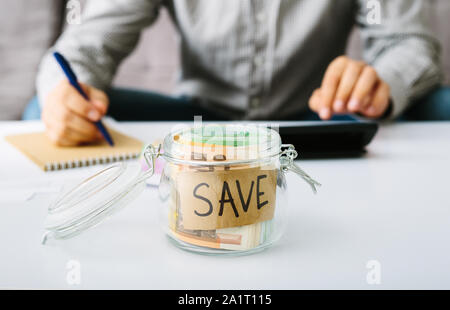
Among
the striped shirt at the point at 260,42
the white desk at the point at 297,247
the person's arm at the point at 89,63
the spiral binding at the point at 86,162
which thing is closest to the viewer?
the white desk at the point at 297,247

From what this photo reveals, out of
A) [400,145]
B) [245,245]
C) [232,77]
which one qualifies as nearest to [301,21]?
[232,77]

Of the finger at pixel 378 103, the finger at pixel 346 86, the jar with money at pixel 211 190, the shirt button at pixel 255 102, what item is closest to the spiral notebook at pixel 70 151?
the jar with money at pixel 211 190

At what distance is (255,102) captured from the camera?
1290 mm

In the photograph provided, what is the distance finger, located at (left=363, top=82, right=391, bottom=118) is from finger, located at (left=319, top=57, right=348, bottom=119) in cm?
10

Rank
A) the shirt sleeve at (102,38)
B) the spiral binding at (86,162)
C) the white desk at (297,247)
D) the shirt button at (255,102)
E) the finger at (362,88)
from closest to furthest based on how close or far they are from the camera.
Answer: the white desk at (297,247) < the spiral binding at (86,162) < the finger at (362,88) < the shirt sleeve at (102,38) < the shirt button at (255,102)

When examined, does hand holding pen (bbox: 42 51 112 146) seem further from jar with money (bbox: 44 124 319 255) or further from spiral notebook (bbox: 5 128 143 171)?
jar with money (bbox: 44 124 319 255)

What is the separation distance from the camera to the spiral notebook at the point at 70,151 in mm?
645

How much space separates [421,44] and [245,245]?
38.6 inches

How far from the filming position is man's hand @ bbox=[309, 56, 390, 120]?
32.6 inches

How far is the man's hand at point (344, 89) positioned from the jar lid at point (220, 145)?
45 centimetres

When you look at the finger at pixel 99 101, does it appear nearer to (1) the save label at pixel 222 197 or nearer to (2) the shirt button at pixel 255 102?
(1) the save label at pixel 222 197

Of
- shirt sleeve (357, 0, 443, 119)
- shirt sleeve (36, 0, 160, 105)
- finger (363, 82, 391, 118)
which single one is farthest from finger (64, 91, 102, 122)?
shirt sleeve (357, 0, 443, 119)

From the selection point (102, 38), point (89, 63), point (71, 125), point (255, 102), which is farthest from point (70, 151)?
point (255, 102)
